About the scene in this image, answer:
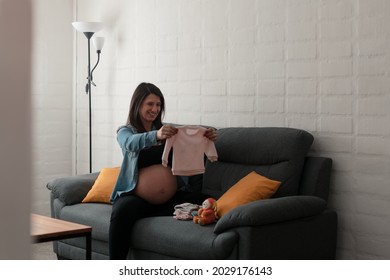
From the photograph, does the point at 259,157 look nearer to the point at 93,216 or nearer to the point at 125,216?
the point at 125,216

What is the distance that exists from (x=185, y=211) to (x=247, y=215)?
675mm

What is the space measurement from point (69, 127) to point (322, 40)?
296 cm

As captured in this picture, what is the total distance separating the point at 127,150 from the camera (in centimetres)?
399

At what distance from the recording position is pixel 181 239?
11.3 ft

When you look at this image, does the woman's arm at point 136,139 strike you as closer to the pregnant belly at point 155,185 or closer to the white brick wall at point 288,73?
the pregnant belly at point 155,185

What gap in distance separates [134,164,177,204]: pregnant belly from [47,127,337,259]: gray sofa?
194mm

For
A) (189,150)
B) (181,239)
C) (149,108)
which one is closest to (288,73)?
(189,150)

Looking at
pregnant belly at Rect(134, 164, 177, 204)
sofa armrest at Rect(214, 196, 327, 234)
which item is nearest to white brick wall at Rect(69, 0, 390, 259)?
sofa armrest at Rect(214, 196, 327, 234)

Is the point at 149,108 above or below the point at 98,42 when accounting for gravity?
below

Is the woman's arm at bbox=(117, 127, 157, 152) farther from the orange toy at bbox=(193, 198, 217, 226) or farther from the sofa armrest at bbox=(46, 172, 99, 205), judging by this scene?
the sofa armrest at bbox=(46, 172, 99, 205)

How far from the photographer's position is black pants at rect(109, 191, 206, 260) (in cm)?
370

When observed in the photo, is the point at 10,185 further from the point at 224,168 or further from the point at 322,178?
the point at 224,168

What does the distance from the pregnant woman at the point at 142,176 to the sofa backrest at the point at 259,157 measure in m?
0.20

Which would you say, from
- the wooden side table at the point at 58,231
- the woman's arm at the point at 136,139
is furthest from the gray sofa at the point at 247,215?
the woman's arm at the point at 136,139
